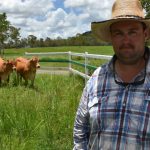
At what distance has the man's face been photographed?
106 inches

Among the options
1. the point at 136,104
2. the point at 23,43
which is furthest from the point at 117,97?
the point at 23,43

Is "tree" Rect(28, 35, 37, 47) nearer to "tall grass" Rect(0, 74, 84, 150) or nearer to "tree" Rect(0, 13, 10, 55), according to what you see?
"tree" Rect(0, 13, 10, 55)

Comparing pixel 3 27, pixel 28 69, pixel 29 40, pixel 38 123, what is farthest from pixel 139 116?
pixel 29 40

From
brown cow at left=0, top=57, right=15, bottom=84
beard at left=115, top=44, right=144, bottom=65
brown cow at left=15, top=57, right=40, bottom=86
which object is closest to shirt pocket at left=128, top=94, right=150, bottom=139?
beard at left=115, top=44, right=144, bottom=65

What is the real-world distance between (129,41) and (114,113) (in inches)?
17.1

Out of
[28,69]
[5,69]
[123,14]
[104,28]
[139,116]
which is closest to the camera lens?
[139,116]

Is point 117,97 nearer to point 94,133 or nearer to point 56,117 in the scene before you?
point 94,133

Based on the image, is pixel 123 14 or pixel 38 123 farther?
pixel 38 123

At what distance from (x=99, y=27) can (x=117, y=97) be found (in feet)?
1.65

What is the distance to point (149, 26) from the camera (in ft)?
9.23

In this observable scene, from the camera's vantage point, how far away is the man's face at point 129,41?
8.86ft

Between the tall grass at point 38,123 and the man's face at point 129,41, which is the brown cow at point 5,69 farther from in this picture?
the man's face at point 129,41

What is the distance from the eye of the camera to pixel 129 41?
2.71 meters

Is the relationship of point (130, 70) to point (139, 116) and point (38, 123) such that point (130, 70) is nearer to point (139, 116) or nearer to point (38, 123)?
point (139, 116)
